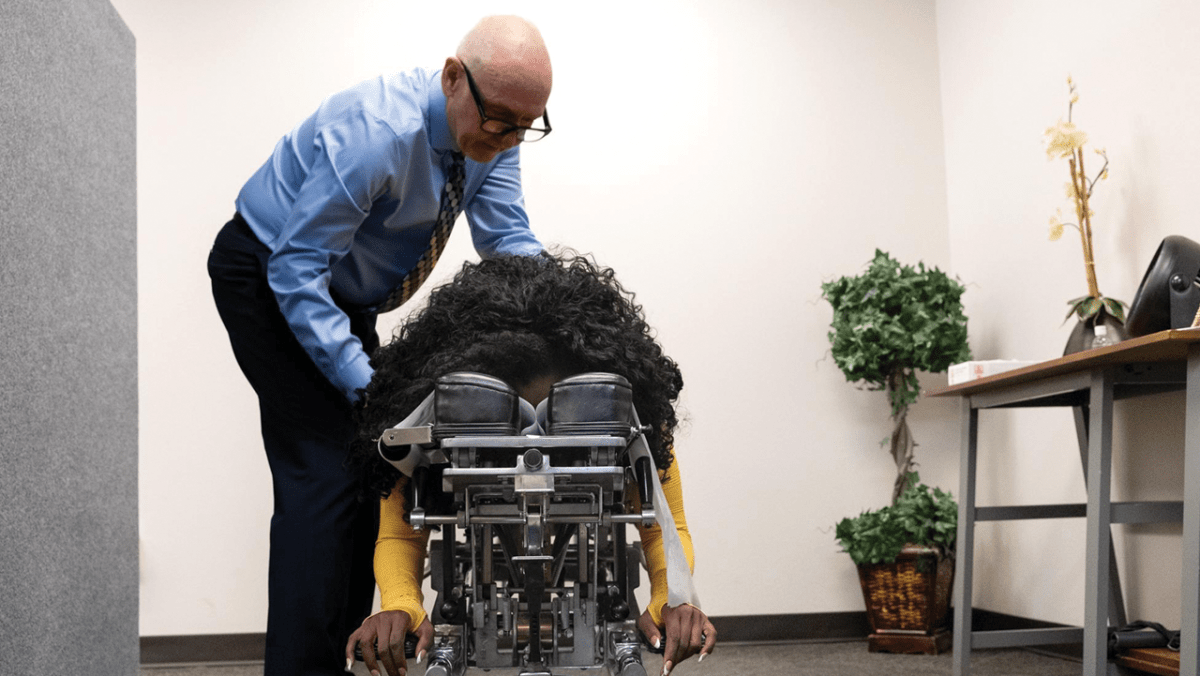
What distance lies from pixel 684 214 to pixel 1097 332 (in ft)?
4.75

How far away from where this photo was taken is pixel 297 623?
1418 millimetres

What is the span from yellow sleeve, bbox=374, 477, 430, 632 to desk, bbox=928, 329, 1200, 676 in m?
1.30

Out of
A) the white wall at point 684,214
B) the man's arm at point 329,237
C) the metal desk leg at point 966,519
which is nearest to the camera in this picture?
the man's arm at point 329,237

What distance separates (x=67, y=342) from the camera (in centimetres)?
162

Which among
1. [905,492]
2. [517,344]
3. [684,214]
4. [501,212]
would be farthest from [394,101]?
[905,492]

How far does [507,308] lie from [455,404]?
22 cm

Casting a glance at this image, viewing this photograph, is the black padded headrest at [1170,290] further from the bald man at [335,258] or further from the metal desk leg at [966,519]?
the bald man at [335,258]

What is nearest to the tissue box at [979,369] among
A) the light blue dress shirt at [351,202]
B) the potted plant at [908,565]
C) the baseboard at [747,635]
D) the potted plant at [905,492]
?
the potted plant at [905,492]

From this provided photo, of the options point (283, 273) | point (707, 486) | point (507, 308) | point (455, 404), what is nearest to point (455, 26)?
point (707, 486)

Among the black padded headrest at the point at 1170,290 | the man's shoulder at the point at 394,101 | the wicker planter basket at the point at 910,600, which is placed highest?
the man's shoulder at the point at 394,101

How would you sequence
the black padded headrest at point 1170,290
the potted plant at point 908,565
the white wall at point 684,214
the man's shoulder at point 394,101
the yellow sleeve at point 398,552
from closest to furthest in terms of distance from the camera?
the yellow sleeve at point 398,552, the man's shoulder at point 394,101, the black padded headrest at point 1170,290, the potted plant at point 908,565, the white wall at point 684,214

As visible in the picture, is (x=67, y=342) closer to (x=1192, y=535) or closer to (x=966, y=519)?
(x=1192, y=535)

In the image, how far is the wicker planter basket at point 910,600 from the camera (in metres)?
3.03

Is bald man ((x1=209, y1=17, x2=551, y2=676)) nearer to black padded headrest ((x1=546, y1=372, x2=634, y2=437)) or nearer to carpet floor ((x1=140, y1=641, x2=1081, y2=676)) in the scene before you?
black padded headrest ((x1=546, y1=372, x2=634, y2=437))
